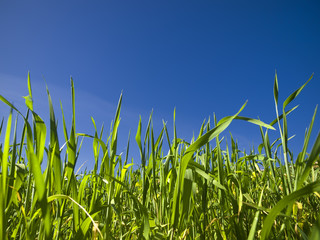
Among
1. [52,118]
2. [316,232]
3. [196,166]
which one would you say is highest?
[52,118]

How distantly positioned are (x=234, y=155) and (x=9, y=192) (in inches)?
45.7

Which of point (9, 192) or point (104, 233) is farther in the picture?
point (104, 233)

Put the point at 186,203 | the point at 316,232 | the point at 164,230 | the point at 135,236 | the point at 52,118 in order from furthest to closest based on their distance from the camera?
the point at 135,236 → the point at 164,230 → the point at 186,203 → the point at 52,118 → the point at 316,232

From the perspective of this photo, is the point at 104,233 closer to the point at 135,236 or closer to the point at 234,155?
the point at 135,236

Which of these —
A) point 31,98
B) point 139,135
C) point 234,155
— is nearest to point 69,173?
point 31,98

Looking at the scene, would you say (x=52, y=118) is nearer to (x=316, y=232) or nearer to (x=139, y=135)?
(x=139, y=135)

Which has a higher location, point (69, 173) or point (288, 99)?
point (288, 99)

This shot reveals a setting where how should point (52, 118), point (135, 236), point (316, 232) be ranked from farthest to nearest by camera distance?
point (135, 236) → point (52, 118) → point (316, 232)

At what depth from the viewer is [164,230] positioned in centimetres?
105

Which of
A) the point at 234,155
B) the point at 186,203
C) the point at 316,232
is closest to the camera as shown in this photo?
the point at 316,232

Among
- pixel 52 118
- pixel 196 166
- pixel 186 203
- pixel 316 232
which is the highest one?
pixel 52 118

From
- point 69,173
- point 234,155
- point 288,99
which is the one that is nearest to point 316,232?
point 288,99

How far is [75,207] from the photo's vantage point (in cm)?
83

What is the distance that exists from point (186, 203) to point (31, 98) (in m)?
0.63
